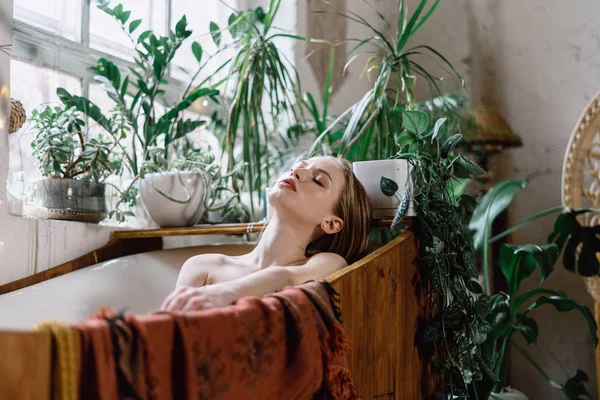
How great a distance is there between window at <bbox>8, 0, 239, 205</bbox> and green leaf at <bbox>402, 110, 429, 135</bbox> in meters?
1.01

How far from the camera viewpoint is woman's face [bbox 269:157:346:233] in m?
1.43

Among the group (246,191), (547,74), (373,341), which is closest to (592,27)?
(547,74)

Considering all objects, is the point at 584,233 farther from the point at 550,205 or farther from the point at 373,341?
the point at 373,341

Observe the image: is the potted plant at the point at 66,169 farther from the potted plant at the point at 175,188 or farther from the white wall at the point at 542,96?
the white wall at the point at 542,96

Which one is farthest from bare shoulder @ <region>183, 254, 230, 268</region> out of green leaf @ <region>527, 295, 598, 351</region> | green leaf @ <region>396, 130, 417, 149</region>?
green leaf @ <region>527, 295, 598, 351</region>

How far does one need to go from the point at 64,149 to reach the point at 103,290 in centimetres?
43

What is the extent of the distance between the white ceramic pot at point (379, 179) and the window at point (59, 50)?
0.99 m

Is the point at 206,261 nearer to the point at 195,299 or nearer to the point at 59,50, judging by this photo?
the point at 195,299

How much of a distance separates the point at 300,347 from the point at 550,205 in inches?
88.9

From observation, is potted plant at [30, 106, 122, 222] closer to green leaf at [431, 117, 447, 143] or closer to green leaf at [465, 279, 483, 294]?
green leaf at [431, 117, 447, 143]

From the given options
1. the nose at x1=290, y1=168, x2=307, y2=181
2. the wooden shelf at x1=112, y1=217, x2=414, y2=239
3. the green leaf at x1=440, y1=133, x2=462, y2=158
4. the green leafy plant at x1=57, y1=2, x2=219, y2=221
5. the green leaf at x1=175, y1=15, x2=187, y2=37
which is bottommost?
the wooden shelf at x1=112, y1=217, x2=414, y2=239

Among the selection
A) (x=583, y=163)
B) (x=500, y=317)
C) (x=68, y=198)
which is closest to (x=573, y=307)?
(x=500, y=317)

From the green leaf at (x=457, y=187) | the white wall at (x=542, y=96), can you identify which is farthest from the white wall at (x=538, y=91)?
the green leaf at (x=457, y=187)

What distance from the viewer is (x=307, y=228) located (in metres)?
1.46
